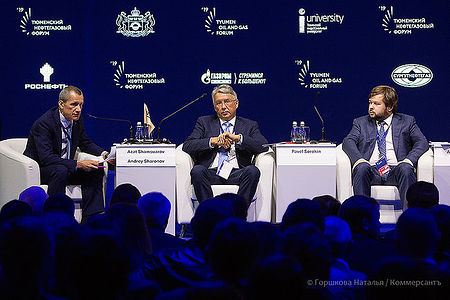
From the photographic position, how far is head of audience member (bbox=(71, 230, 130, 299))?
71.4 inches

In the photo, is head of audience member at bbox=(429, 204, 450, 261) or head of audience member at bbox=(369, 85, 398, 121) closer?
head of audience member at bbox=(429, 204, 450, 261)

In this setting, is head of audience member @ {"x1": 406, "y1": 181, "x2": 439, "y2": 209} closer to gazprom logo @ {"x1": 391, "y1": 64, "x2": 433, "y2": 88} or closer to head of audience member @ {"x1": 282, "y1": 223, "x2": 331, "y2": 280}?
head of audience member @ {"x1": 282, "y1": 223, "x2": 331, "y2": 280}

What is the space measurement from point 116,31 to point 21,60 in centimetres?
114

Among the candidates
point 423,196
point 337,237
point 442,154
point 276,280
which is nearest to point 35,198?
point 337,237

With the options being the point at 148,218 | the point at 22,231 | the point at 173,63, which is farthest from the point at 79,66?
the point at 22,231

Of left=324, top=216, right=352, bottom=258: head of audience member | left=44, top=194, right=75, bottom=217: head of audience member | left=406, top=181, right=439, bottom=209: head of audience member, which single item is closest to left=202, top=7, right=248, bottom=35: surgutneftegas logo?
left=406, top=181, right=439, bottom=209: head of audience member

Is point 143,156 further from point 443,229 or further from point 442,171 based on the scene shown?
point 443,229

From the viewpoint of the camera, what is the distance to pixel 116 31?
7164 mm

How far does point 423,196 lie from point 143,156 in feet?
8.68

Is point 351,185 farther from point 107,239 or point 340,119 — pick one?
point 107,239

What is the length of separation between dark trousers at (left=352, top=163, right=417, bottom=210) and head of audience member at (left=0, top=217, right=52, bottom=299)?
3.95 metres

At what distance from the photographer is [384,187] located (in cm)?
577

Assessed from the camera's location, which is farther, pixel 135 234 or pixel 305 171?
pixel 305 171

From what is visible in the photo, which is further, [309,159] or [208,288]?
[309,159]
